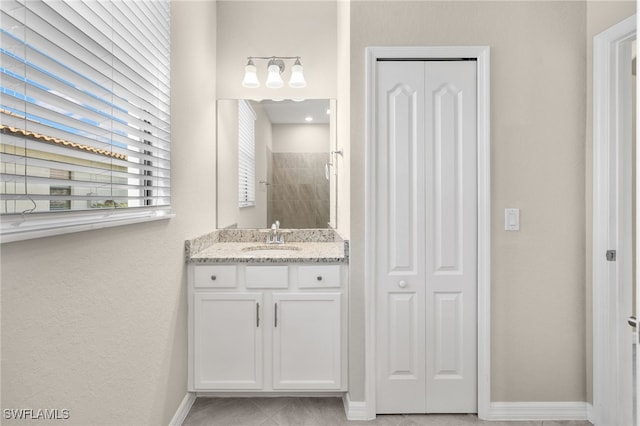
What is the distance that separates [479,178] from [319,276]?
3.50 feet

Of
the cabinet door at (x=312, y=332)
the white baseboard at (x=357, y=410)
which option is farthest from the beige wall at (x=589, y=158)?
the cabinet door at (x=312, y=332)

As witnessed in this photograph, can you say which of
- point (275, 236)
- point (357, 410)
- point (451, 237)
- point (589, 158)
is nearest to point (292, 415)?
point (357, 410)

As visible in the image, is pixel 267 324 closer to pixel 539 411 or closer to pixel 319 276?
pixel 319 276

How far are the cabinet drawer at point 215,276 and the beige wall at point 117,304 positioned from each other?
0.33 ft

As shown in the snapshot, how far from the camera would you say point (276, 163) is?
2.98 meters

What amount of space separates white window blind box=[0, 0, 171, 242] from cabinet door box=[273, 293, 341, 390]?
96cm

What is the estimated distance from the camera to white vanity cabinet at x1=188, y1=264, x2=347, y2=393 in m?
2.22

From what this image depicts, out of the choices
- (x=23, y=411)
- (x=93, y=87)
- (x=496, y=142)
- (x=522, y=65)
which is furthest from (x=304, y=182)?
(x=23, y=411)

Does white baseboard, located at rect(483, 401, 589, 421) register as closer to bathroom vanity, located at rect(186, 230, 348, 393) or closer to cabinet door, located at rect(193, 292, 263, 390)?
bathroom vanity, located at rect(186, 230, 348, 393)

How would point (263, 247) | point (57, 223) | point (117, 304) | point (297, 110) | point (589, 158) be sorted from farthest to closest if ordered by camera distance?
point (297, 110)
point (263, 247)
point (589, 158)
point (117, 304)
point (57, 223)

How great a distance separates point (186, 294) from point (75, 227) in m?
1.18

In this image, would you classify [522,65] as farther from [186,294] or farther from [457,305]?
[186,294]

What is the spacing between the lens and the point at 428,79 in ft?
6.87

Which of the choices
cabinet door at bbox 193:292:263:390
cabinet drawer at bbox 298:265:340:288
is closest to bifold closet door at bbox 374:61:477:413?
cabinet drawer at bbox 298:265:340:288
